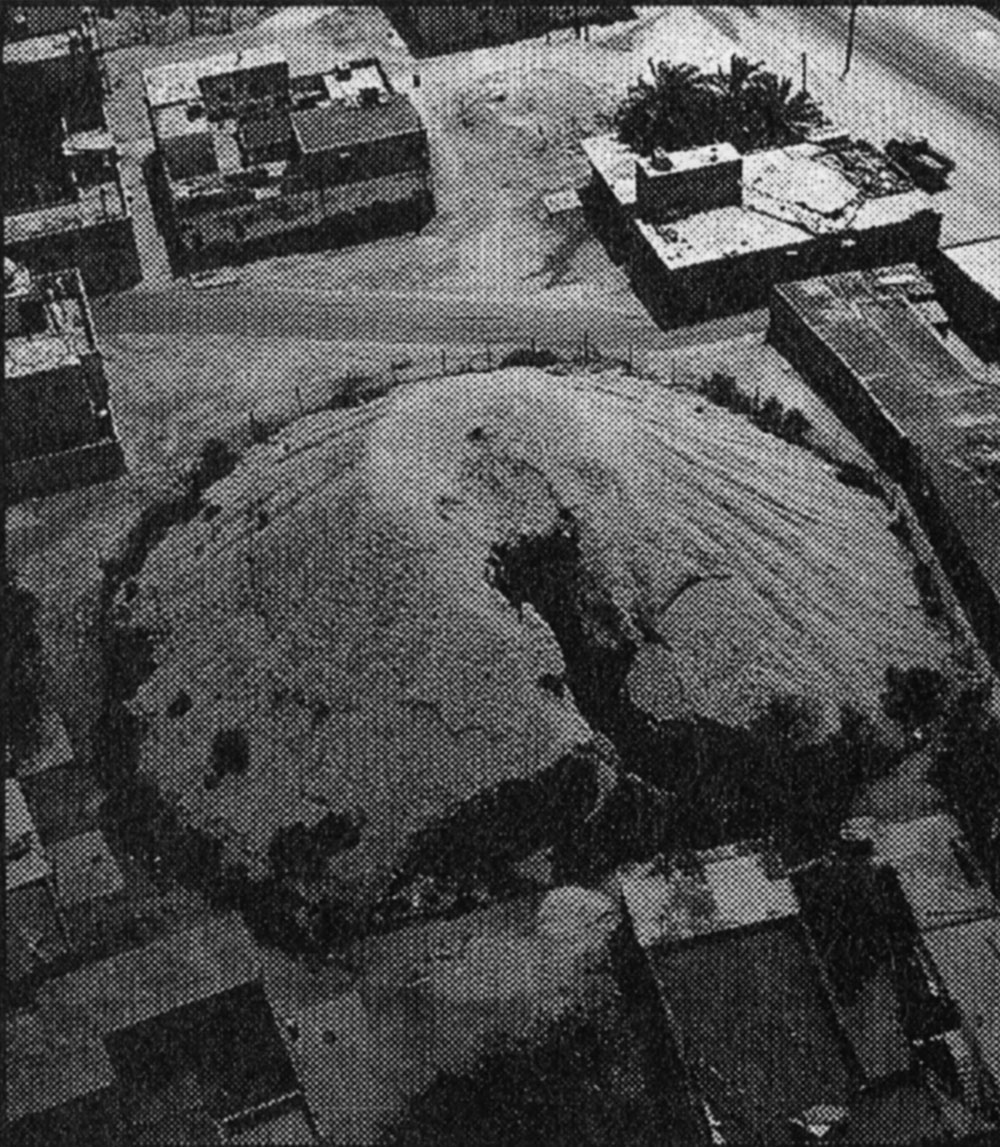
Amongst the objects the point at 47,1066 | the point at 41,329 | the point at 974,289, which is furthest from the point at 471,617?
the point at 974,289

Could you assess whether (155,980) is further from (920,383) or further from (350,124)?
(350,124)

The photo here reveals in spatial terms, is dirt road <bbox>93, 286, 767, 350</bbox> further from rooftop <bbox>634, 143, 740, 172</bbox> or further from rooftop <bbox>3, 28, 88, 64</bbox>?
rooftop <bbox>3, 28, 88, 64</bbox>

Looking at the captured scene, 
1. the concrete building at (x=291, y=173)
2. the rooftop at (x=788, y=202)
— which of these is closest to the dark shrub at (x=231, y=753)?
the rooftop at (x=788, y=202)

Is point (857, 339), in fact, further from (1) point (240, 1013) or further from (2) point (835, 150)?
(1) point (240, 1013)

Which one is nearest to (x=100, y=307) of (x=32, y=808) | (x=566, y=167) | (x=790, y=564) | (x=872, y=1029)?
(x=566, y=167)

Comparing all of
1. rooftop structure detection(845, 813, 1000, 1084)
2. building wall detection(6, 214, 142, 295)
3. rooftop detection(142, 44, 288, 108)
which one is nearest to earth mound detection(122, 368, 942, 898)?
rooftop structure detection(845, 813, 1000, 1084)
